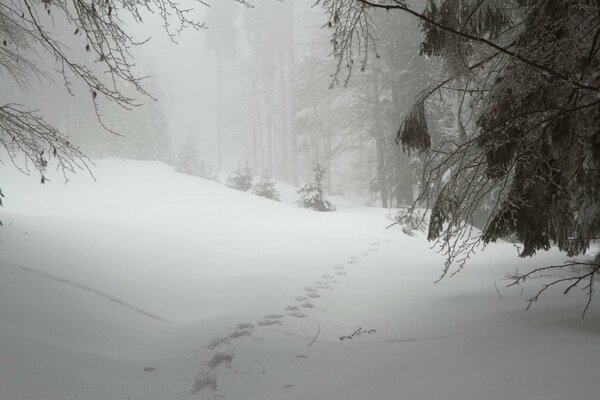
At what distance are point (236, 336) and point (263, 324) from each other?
51 centimetres

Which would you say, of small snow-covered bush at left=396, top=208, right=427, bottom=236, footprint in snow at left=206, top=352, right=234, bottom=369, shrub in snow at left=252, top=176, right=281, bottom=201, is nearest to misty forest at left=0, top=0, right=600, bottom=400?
footprint in snow at left=206, top=352, right=234, bottom=369

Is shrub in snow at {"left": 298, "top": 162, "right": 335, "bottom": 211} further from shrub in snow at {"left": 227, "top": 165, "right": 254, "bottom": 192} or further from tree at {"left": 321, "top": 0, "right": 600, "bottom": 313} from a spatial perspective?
tree at {"left": 321, "top": 0, "right": 600, "bottom": 313}

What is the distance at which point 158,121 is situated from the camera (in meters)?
36.6

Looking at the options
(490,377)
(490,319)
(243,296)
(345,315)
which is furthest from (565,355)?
(243,296)

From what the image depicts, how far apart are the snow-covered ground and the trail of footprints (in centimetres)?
2

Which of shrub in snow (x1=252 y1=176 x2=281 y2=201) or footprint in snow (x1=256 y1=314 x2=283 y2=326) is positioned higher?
shrub in snow (x1=252 y1=176 x2=281 y2=201)

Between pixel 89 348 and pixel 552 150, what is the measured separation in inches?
178

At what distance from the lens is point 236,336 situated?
407cm

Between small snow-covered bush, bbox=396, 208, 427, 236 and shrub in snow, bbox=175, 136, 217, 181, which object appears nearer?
small snow-covered bush, bbox=396, 208, 427, 236

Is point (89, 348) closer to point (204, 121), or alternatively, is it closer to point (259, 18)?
point (259, 18)

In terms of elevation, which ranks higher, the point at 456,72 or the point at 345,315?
the point at 456,72

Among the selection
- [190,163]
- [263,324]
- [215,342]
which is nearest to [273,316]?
[263,324]

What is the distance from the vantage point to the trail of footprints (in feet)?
10.2

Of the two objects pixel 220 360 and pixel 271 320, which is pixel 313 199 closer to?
pixel 271 320
